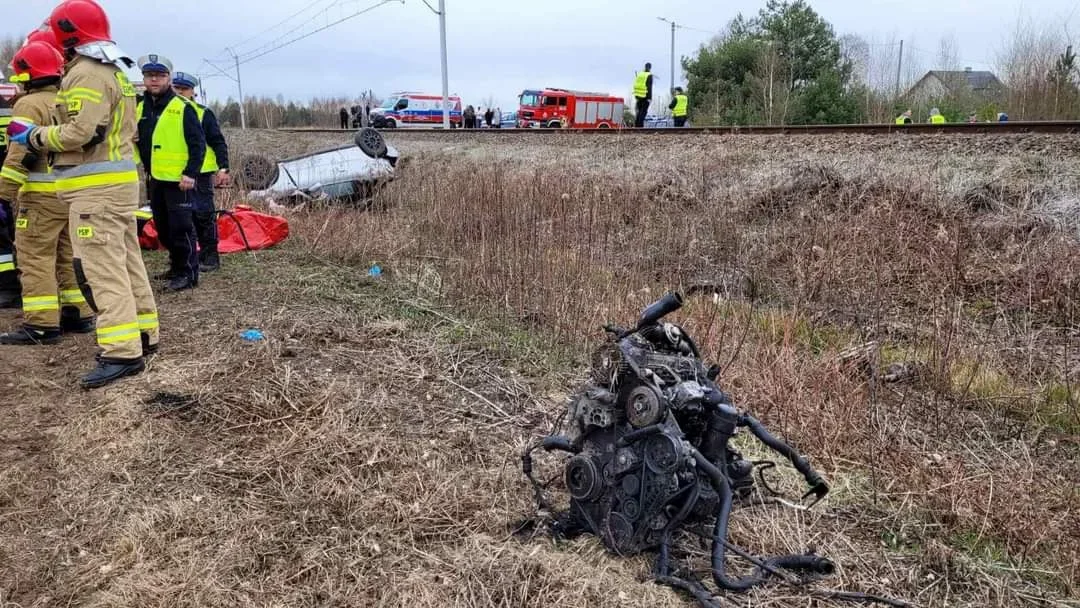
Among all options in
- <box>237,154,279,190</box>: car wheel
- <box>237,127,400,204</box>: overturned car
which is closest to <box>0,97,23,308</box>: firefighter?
<box>237,127,400,204</box>: overturned car

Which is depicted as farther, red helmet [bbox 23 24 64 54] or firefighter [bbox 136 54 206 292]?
firefighter [bbox 136 54 206 292]

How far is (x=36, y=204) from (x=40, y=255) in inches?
12.5

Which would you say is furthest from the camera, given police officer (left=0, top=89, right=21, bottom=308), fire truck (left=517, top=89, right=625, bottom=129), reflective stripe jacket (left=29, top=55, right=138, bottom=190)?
fire truck (left=517, top=89, right=625, bottom=129)

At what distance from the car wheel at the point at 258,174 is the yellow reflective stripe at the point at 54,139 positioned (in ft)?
21.2

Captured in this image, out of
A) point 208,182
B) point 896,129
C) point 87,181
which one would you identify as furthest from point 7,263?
point 896,129

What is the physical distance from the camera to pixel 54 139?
358 centimetres

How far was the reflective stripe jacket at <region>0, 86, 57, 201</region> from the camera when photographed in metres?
4.32

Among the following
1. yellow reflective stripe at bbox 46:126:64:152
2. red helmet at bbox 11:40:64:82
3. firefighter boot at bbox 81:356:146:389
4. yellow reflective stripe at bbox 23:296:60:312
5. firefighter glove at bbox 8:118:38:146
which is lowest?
firefighter boot at bbox 81:356:146:389

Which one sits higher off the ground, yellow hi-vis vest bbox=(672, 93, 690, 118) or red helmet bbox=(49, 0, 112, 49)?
yellow hi-vis vest bbox=(672, 93, 690, 118)

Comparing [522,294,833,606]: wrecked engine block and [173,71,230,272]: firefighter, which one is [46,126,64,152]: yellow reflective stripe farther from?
[522,294,833,606]: wrecked engine block

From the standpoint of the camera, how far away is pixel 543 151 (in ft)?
43.6

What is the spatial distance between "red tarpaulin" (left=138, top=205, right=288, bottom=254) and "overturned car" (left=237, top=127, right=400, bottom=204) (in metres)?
1.82

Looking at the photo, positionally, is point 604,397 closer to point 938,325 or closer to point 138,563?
point 138,563

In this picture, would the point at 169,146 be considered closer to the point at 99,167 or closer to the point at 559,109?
the point at 99,167
